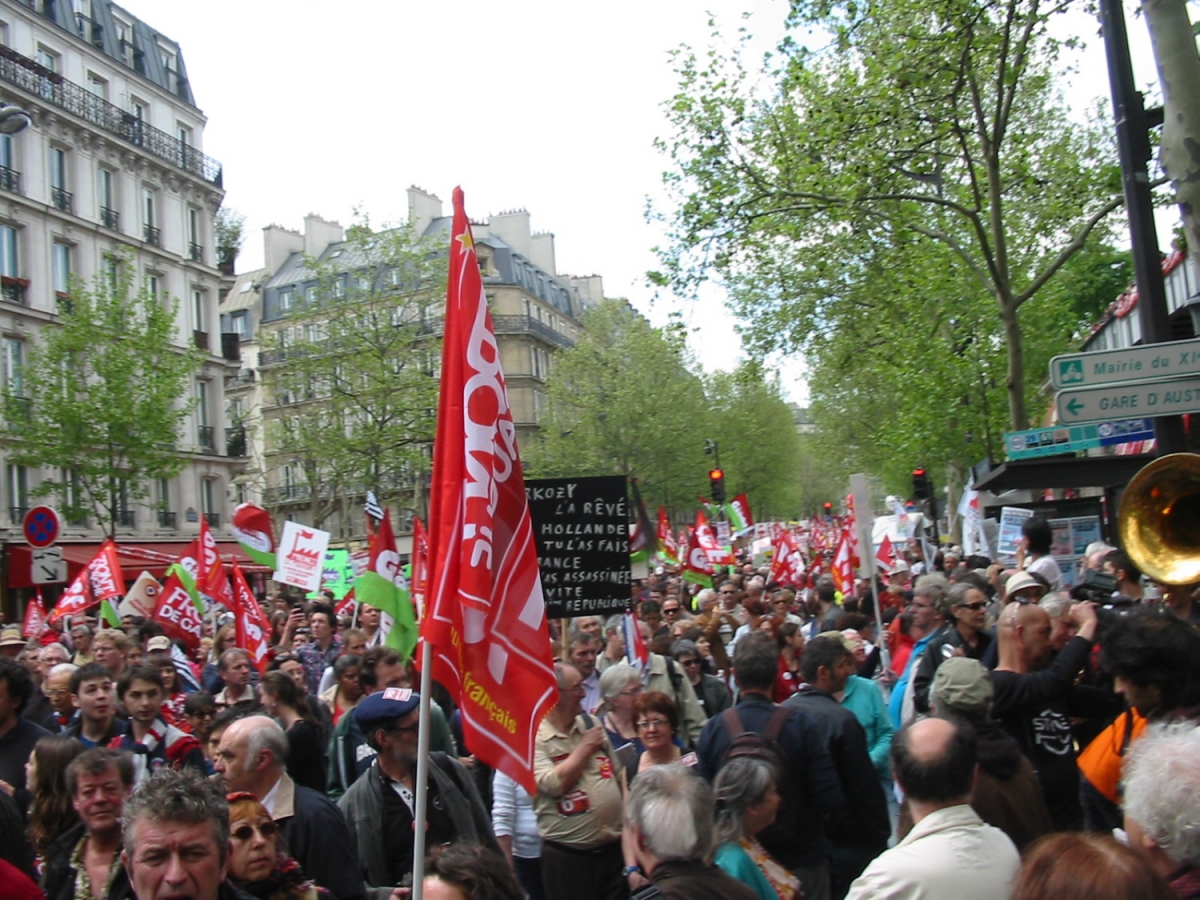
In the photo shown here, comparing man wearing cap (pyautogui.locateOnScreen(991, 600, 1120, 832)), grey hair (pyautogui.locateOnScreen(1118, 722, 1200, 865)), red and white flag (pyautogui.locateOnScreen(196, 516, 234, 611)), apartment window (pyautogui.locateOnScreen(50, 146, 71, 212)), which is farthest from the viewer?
apartment window (pyautogui.locateOnScreen(50, 146, 71, 212))

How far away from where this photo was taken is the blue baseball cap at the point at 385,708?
4793 millimetres

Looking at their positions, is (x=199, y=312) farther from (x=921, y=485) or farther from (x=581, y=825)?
(x=581, y=825)

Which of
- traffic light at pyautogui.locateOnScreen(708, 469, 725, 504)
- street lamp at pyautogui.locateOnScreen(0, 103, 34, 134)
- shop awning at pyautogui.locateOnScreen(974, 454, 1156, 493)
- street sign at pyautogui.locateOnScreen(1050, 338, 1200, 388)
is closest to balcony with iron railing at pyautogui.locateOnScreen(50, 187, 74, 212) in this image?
traffic light at pyautogui.locateOnScreen(708, 469, 725, 504)

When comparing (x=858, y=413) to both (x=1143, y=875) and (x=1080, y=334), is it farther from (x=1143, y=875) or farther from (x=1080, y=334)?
(x=1143, y=875)

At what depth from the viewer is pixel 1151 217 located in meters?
7.03

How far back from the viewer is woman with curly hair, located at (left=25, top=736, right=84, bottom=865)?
4.39 meters

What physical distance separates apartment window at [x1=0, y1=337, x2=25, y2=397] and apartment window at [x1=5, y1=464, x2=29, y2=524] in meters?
1.93

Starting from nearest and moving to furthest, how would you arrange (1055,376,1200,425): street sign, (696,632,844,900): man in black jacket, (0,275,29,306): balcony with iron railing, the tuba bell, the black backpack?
1. the black backpack
2. (696,632,844,900): man in black jacket
3. the tuba bell
4. (1055,376,1200,425): street sign
5. (0,275,29,306): balcony with iron railing

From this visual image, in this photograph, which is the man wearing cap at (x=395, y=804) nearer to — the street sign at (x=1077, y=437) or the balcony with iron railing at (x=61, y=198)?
the street sign at (x=1077, y=437)

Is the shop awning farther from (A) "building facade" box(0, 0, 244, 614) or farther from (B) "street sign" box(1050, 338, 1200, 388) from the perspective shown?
(A) "building facade" box(0, 0, 244, 614)

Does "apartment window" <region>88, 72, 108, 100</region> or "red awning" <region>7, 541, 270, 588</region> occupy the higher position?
"apartment window" <region>88, 72, 108, 100</region>

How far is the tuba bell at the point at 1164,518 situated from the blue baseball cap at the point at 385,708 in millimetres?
3744

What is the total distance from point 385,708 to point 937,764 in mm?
2308

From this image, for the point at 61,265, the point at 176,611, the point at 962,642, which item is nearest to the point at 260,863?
the point at 962,642
